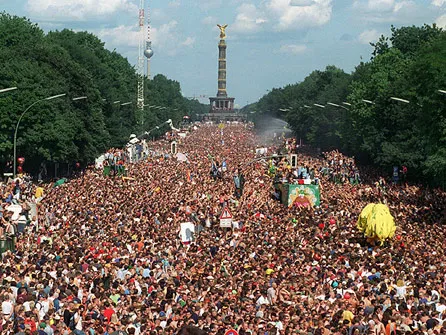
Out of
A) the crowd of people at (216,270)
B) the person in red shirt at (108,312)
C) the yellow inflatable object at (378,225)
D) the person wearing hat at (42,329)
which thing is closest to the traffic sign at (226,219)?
Result: the crowd of people at (216,270)

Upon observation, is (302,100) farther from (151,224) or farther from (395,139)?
(151,224)

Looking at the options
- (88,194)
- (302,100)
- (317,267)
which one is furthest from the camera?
(302,100)

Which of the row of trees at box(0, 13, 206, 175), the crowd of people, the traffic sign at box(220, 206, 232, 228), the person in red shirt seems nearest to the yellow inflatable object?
the crowd of people

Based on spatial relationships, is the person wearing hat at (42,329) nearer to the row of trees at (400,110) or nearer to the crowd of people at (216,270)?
the crowd of people at (216,270)

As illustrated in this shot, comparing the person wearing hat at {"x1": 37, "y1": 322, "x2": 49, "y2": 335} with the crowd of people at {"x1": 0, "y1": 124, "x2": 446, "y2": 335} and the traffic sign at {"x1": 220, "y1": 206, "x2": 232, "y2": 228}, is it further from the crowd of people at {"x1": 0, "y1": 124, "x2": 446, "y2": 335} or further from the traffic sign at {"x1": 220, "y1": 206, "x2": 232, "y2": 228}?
the traffic sign at {"x1": 220, "y1": 206, "x2": 232, "y2": 228}

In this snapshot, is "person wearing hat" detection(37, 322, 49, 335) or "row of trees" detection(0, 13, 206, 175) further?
"row of trees" detection(0, 13, 206, 175)

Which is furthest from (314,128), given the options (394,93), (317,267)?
(317,267)

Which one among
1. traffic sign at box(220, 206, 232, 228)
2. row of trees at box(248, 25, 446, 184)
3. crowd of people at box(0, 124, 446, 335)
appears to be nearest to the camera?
crowd of people at box(0, 124, 446, 335)

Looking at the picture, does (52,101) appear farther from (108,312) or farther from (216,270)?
(108,312)
